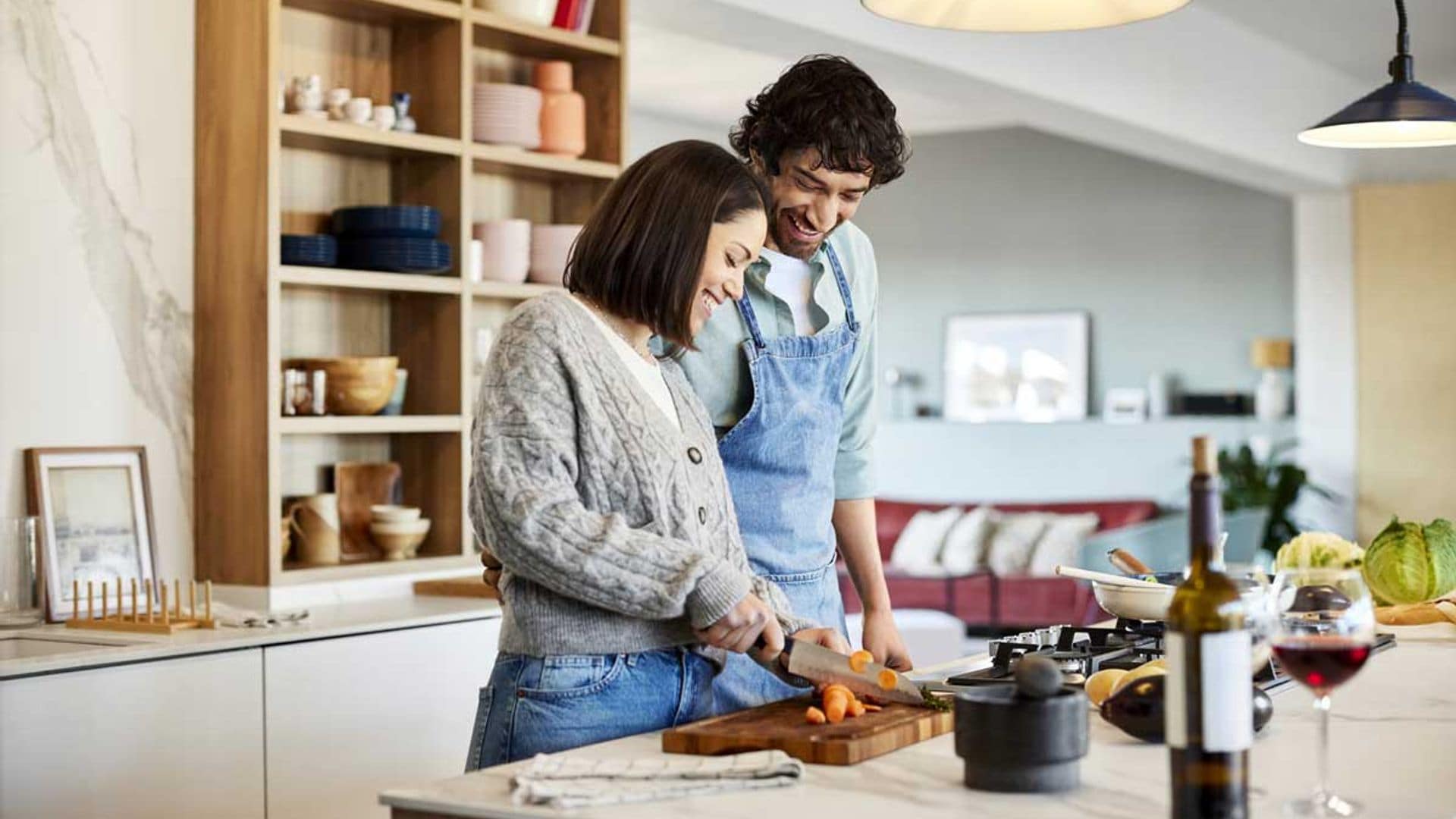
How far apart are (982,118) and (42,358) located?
24.1 feet

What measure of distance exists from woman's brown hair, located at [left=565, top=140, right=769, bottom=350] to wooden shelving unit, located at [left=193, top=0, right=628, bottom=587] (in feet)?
5.47

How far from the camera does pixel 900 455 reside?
10406mm

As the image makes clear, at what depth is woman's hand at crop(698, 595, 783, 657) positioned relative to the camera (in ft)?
6.11

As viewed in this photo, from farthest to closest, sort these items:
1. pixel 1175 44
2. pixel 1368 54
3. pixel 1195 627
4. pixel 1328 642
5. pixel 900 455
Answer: pixel 900 455
pixel 1368 54
pixel 1175 44
pixel 1328 642
pixel 1195 627

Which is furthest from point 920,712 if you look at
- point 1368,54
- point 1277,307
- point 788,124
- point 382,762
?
point 1277,307

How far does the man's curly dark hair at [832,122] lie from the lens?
7.68 feet

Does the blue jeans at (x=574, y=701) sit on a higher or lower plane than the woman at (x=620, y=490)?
lower

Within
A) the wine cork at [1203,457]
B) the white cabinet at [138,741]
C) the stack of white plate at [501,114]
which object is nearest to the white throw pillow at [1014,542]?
the stack of white plate at [501,114]

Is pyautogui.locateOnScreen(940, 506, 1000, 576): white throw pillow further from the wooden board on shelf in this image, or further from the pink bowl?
the wooden board on shelf

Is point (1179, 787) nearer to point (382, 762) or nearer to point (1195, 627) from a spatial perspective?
point (1195, 627)

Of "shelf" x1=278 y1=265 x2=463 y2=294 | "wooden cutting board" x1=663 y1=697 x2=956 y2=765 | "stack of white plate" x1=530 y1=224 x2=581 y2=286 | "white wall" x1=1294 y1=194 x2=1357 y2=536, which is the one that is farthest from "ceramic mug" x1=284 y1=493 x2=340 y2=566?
"white wall" x1=1294 y1=194 x2=1357 y2=536

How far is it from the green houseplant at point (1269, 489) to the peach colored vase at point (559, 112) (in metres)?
5.67

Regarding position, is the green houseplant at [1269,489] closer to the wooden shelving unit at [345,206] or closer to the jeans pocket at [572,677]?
the wooden shelving unit at [345,206]

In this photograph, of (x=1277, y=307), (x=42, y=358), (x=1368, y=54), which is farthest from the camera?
(x=1277, y=307)
